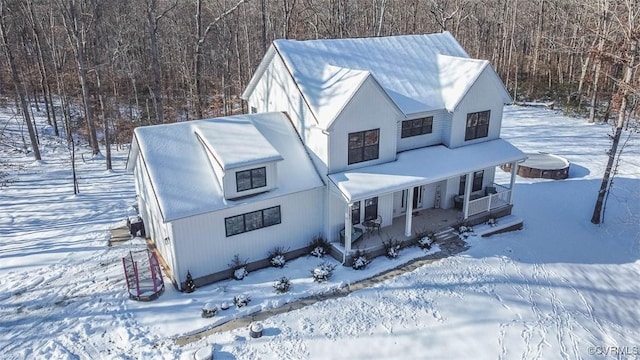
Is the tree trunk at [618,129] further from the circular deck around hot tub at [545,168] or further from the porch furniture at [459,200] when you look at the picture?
the porch furniture at [459,200]

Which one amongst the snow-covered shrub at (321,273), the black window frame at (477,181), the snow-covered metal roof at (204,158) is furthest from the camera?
the black window frame at (477,181)

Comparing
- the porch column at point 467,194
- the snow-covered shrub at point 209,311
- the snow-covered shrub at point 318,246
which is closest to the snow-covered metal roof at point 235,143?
the snow-covered shrub at point 318,246

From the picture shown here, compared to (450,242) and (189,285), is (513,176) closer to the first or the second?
(450,242)

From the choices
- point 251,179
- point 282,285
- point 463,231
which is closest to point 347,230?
point 282,285

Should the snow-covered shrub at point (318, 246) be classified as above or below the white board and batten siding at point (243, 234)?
below

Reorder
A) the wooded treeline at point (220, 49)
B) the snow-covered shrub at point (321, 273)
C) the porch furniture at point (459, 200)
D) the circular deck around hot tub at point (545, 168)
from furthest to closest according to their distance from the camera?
1. the wooded treeline at point (220, 49)
2. the circular deck around hot tub at point (545, 168)
3. the porch furniture at point (459, 200)
4. the snow-covered shrub at point (321, 273)

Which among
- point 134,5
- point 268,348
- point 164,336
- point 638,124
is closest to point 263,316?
point 268,348

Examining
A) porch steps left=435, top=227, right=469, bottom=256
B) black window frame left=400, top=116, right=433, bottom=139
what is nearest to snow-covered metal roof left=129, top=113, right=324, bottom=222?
black window frame left=400, top=116, right=433, bottom=139
